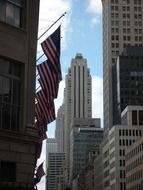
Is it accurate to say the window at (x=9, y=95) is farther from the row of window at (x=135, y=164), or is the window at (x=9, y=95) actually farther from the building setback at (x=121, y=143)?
the building setback at (x=121, y=143)

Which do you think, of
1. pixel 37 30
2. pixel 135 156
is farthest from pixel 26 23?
pixel 135 156

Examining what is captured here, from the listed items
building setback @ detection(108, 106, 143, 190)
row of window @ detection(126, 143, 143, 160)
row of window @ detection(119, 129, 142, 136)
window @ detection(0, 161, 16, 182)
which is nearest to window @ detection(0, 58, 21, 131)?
window @ detection(0, 161, 16, 182)

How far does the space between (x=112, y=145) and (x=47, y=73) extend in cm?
15837

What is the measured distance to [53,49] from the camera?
33000 millimetres

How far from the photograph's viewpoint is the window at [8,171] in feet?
101

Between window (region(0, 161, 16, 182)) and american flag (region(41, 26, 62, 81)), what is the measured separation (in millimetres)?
6180

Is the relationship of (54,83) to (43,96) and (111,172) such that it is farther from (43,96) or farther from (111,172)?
(111,172)

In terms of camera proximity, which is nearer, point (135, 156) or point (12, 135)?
point (12, 135)

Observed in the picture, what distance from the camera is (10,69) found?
109ft

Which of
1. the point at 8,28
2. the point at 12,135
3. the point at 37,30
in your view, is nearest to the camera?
the point at 12,135

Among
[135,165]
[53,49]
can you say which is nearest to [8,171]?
[53,49]

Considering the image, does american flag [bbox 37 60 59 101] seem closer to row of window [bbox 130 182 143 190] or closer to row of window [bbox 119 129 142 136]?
row of window [bbox 130 182 143 190]

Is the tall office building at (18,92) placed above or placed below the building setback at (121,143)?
below

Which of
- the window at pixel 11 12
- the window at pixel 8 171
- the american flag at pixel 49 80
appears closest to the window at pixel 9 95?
the american flag at pixel 49 80
